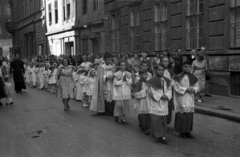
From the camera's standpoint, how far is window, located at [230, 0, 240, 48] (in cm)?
1249

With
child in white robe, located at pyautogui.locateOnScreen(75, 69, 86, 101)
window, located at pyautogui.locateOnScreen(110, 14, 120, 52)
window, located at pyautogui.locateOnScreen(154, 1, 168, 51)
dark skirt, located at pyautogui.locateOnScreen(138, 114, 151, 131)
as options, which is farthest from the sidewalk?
window, located at pyautogui.locateOnScreen(110, 14, 120, 52)

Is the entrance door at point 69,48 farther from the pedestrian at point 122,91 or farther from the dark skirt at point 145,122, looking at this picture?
the dark skirt at point 145,122

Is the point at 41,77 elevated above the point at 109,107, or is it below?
above

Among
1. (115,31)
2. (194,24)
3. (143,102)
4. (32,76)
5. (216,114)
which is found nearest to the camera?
(143,102)

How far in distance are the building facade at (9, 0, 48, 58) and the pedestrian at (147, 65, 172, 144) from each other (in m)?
35.6

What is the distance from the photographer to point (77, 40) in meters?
31.2

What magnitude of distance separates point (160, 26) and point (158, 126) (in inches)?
449

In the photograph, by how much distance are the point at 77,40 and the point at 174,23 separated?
16.5 meters

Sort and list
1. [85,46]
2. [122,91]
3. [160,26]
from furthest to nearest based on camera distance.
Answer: [85,46] < [160,26] < [122,91]

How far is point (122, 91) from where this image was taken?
28.4ft

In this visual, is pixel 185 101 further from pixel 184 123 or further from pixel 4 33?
pixel 4 33

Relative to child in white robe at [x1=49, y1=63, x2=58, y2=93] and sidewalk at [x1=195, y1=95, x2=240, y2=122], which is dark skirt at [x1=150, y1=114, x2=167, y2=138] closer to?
sidewalk at [x1=195, y1=95, x2=240, y2=122]

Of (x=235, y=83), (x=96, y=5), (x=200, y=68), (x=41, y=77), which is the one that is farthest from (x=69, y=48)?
(x=200, y=68)

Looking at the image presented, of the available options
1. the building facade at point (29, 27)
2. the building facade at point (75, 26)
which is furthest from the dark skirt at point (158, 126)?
the building facade at point (29, 27)
